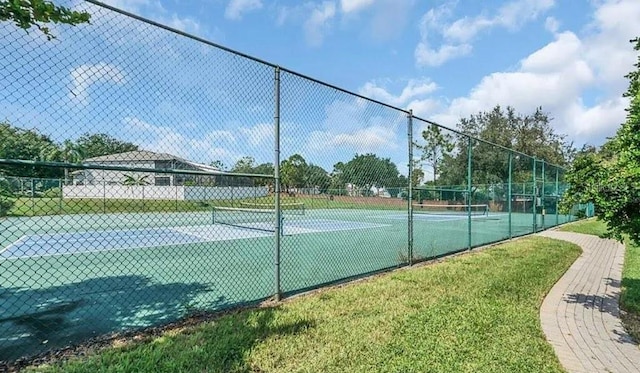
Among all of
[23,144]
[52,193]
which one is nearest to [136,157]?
[23,144]

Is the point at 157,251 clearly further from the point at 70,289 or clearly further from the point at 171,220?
the point at 70,289

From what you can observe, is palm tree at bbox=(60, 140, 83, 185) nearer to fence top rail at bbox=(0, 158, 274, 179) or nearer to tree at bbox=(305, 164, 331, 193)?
fence top rail at bbox=(0, 158, 274, 179)

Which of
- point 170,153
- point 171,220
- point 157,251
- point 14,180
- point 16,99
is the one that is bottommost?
point 157,251

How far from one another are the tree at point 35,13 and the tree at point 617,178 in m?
4.85

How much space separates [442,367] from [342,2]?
927 cm

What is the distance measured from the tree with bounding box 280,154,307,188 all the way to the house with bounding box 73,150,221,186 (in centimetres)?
93

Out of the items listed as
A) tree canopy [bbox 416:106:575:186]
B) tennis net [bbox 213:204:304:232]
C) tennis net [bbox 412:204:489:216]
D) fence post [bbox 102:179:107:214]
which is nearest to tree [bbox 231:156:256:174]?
tennis net [bbox 213:204:304:232]

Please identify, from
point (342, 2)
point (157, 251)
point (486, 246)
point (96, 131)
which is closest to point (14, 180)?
point (96, 131)

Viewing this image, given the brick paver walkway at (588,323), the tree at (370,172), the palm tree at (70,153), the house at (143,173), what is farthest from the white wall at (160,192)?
the brick paver walkway at (588,323)

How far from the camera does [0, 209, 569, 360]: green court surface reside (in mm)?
3674

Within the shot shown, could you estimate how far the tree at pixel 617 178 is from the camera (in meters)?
3.55

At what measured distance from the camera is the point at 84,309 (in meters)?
4.06

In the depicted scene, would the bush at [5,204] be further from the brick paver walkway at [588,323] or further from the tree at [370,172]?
the brick paver walkway at [588,323]

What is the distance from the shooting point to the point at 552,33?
34.1 ft
